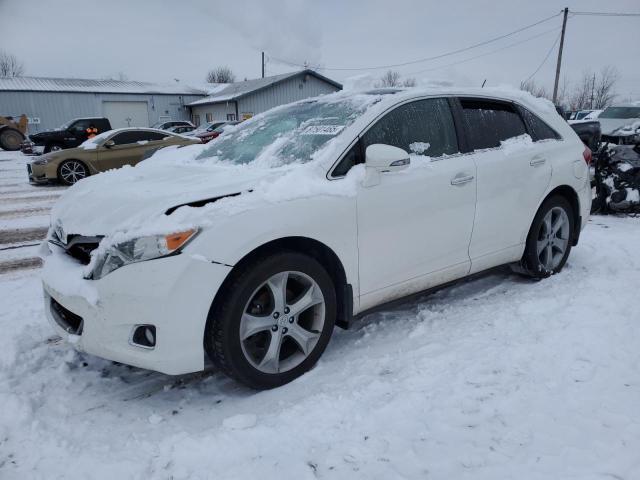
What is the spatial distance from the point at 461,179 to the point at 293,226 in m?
1.46

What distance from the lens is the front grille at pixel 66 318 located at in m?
2.52

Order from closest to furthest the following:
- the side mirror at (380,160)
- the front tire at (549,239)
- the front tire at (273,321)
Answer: the front tire at (273,321), the side mirror at (380,160), the front tire at (549,239)

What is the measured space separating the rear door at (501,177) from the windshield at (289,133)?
3.19 feet

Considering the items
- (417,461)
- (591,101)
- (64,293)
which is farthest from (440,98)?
(591,101)

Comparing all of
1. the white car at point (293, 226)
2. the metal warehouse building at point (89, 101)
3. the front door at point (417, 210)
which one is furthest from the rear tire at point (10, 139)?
the front door at point (417, 210)

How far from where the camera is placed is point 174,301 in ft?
7.28

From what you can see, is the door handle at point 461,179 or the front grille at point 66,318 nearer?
the front grille at point 66,318

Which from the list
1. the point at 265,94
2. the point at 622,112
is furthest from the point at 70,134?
the point at 622,112

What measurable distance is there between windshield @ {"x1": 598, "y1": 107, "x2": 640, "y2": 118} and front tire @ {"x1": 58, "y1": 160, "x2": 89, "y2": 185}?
56.4 ft

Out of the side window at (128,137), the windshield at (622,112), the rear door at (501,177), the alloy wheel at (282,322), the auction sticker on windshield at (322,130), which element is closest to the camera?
the alloy wheel at (282,322)

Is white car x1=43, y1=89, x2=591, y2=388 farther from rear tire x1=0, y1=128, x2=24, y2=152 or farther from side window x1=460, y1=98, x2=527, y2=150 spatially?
rear tire x1=0, y1=128, x2=24, y2=152

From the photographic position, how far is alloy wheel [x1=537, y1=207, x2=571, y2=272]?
4086 millimetres

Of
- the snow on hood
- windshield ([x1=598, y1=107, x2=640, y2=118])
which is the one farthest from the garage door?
the snow on hood

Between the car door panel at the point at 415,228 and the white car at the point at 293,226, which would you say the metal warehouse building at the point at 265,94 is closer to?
the white car at the point at 293,226
